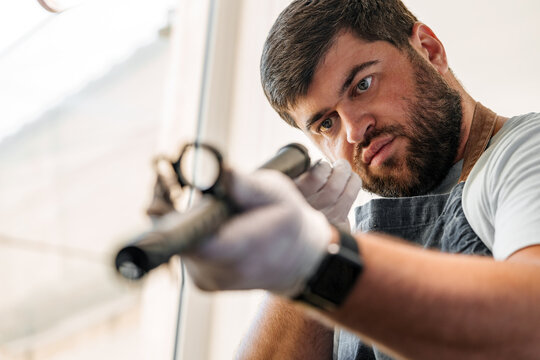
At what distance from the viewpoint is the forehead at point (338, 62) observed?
119 cm

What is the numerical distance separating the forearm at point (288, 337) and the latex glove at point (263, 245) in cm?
69

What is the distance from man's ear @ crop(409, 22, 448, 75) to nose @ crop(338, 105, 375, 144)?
24 cm

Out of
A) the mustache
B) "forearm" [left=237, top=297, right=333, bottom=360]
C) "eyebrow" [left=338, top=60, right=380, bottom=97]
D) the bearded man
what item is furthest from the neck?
"forearm" [left=237, top=297, right=333, bottom=360]

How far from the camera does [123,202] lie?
1752 millimetres

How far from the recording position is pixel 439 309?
1.83ft

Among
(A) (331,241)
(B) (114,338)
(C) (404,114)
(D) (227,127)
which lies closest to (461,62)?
(C) (404,114)

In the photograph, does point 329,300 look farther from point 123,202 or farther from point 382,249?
point 123,202

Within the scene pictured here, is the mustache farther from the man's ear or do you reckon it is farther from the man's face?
the man's ear

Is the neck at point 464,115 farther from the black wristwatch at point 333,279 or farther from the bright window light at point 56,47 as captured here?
the bright window light at point 56,47

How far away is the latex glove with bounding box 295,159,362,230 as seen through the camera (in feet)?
3.08

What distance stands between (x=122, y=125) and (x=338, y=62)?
2.82 feet

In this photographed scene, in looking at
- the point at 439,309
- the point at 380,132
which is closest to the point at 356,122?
the point at 380,132

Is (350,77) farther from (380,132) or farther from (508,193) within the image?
(508,193)

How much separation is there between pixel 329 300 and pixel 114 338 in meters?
1.34
